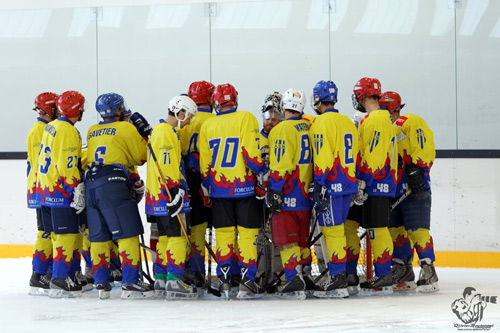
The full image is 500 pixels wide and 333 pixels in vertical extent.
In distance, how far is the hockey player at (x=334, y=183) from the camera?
5.33 metres

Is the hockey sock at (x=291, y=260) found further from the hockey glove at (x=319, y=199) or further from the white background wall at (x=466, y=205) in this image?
the white background wall at (x=466, y=205)

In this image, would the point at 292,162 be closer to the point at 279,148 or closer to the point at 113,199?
the point at 279,148

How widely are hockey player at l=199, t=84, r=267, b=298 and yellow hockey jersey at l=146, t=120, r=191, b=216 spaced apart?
7.9 inches

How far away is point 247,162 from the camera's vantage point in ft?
17.6

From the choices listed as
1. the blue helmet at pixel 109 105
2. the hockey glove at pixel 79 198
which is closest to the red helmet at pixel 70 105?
the blue helmet at pixel 109 105

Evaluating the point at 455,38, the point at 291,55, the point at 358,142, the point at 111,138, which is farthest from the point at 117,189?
the point at 455,38

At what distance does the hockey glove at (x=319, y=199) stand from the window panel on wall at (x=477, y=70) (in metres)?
2.88

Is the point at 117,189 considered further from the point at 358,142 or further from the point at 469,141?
the point at 469,141

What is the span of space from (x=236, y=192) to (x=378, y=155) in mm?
1014

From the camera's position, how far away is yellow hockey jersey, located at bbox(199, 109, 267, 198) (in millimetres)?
5383

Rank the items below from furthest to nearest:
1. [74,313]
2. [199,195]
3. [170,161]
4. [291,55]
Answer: [291,55] → [199,195] → [170,161] → [74,313]

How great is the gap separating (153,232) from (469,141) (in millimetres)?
3345

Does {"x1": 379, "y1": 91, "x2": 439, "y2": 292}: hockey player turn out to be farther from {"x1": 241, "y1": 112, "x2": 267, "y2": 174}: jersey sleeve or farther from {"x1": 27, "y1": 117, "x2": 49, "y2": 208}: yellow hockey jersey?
{"x1": 27, "y1": 117, "x2": 49, "y2": 208}: yellow hockey jersey

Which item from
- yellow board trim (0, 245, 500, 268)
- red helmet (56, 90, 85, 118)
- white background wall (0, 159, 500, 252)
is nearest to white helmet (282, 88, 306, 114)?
red helmet (56, 90, 85, 118)
